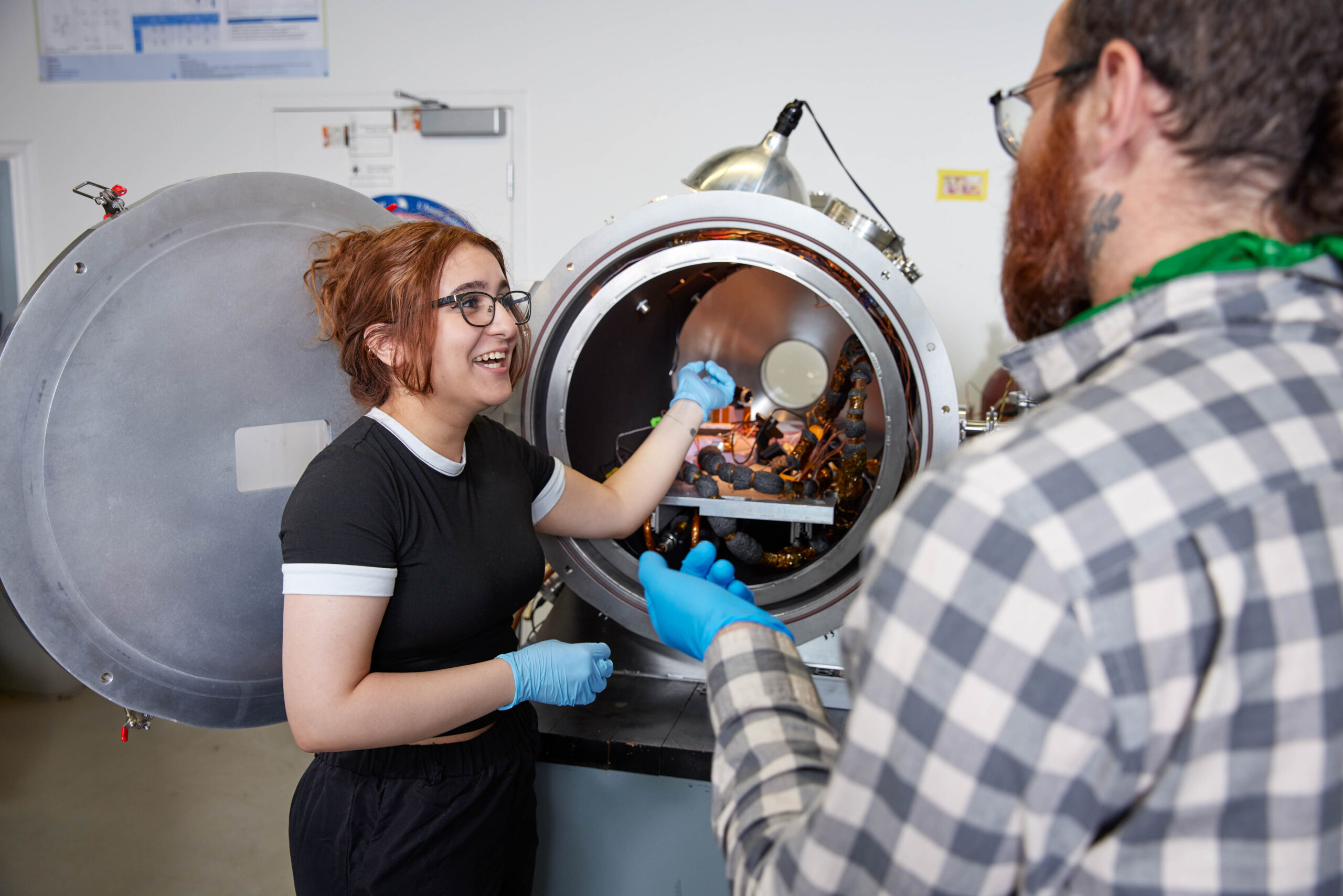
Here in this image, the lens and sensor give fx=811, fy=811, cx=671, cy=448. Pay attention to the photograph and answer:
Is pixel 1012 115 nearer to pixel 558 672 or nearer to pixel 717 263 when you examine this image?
pixel 717 263

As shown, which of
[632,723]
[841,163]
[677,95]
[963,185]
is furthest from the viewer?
[677,95]

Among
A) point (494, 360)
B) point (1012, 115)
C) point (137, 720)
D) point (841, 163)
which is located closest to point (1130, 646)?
point (1012, 115)

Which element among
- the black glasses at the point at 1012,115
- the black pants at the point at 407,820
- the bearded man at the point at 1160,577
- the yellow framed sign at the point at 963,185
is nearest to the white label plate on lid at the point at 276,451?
the black pants at the point at 407,820

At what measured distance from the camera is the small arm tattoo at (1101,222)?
0.60 meters

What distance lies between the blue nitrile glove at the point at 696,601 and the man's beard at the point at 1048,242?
0.38m

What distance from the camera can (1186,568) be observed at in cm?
47

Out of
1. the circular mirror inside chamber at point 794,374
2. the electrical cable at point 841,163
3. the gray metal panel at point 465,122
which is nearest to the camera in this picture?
the electrical cable at point 841,163

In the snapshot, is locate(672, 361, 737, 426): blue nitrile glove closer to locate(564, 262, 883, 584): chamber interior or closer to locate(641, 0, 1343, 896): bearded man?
locate(564, 262, 883, 584): chamber interior

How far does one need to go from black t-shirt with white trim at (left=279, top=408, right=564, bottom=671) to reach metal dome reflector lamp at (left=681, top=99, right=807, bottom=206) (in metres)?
0.58

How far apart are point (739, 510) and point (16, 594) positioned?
0.96 metres

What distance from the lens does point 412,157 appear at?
2553mm

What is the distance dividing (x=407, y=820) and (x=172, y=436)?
57 centimetres

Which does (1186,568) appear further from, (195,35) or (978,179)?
(195,35)

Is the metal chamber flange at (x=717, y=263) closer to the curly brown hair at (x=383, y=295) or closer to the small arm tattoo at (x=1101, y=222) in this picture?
the curly brown hair at (x=383, y=295)
